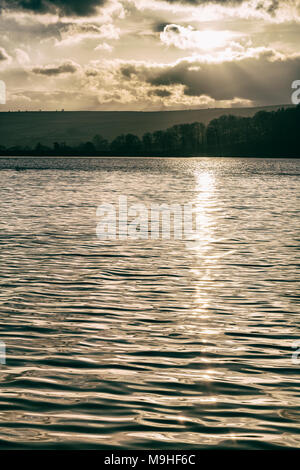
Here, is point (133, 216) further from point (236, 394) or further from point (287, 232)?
point (236, 394)

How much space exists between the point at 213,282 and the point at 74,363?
410 inches

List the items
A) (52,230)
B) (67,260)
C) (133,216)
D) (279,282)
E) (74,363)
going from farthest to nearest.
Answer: (133,216) → (52,230) → (67,260) → (279,282) → (74,363)

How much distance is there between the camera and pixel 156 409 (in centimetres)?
1105

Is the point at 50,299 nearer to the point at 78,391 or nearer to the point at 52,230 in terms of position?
the point at 78,391

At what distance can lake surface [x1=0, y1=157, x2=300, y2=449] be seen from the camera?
10328 mm

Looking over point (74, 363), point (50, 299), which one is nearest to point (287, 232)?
point (50, 299)

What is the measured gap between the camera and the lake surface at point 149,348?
10328 mm

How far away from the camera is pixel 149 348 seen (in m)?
14.6

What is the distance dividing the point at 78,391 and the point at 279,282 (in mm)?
12485

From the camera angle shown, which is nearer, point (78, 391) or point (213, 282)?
point (78, 391)

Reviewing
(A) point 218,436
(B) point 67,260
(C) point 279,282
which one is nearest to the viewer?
(A) point 218,436

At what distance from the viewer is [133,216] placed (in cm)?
4938
